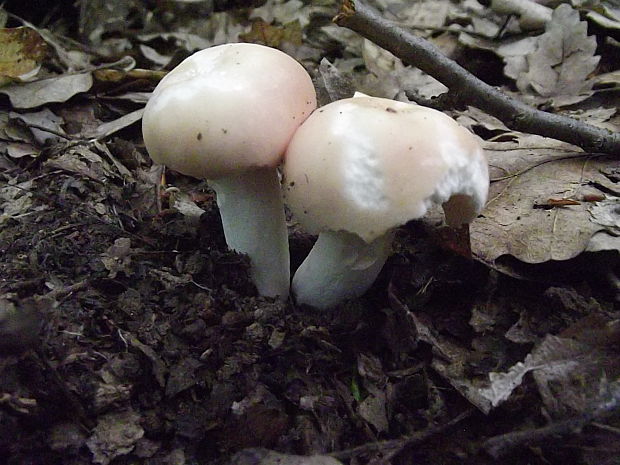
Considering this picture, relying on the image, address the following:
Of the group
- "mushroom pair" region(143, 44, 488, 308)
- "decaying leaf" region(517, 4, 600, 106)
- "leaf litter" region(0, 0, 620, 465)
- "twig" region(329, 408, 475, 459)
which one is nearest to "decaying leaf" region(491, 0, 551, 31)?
"decaying leaf" region(517, 4, 600, 106)

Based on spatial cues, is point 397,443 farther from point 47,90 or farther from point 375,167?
point 47,90

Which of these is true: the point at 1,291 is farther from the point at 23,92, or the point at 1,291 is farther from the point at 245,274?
the point at 23,92

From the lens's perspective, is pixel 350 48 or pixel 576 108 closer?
pixel 576 108

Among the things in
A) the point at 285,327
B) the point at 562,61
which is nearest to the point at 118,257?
the point at 285,327

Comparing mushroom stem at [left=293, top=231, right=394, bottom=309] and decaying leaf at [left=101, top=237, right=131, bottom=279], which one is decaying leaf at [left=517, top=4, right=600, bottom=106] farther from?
decaying leaf at [left=101, top=237, right=131, bottom=279]

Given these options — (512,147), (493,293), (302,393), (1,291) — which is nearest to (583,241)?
(493,293)

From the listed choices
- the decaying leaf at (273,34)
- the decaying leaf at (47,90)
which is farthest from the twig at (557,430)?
the decaying leaf at (273,34)

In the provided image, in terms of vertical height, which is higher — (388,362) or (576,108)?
(576,108)
